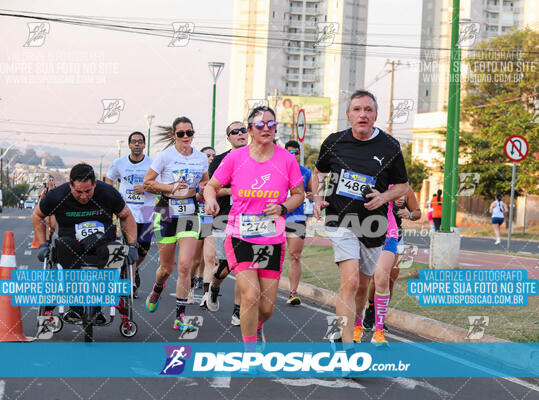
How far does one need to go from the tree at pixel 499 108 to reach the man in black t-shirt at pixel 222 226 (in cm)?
3113

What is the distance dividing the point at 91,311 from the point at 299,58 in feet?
415

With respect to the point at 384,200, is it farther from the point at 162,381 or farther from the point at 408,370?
the point at 162,381

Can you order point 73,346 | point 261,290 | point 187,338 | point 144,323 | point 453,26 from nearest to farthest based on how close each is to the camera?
1. point 261,290
2. point 73,346
3. point 187,338
4. point 144,323
5. point 453,26

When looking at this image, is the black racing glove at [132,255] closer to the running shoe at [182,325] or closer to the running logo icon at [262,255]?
the running shoe at [182,325]

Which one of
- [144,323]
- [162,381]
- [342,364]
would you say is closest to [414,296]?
[144,323]

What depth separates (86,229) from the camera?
7.14 meters

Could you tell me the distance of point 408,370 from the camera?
20.7 ft

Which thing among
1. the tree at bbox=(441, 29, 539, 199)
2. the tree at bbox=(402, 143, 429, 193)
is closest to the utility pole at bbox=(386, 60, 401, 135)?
the tree at bbox=(441, 29, 539, 199)

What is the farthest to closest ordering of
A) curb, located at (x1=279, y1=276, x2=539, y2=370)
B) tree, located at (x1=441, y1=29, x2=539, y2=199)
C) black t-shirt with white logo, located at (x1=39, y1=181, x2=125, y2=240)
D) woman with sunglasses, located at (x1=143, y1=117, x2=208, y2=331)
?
1. tree, located at (x1=441, y1=29, x2=539, y2=199)
2. woman with sunglasses, located at (x1=143, y1=117, x2=208, y2=331)
3. black t-shirt with white logo, located at (x1=39, y1=181, x2=125, y2=240)
4. curb, located at (x1=279, y1=276, x2=539, y2=370)

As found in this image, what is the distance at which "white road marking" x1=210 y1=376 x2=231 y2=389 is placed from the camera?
5645 mm

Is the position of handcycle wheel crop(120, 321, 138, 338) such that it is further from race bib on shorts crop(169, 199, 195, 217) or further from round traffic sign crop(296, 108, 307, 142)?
round traffic sign crop(296, 108, 307, 142)

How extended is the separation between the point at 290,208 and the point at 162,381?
160 centimetres

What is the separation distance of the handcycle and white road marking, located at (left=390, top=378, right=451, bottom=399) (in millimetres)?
2698

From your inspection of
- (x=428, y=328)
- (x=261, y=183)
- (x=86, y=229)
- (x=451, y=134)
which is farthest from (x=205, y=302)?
(x=451, y=134)
